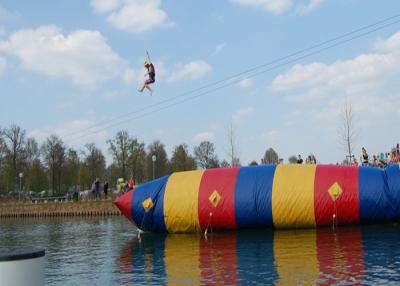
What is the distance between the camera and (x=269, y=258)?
1359cm

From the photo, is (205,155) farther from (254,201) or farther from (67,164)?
(254,201)

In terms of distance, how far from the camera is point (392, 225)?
64.0 feet

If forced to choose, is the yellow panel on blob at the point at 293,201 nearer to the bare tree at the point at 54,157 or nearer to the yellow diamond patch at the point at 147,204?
the yellow diamond patch at the point at 147,204

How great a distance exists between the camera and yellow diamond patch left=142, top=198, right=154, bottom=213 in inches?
798

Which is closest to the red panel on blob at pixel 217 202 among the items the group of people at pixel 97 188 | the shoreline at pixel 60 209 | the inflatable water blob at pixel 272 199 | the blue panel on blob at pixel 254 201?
the inflatable water blob at pixel 272 199

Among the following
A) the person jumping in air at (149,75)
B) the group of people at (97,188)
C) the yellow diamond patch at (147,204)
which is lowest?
the yellow diamond patch at (147,204)

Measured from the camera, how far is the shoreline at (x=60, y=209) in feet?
142

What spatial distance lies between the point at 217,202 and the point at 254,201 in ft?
4.52

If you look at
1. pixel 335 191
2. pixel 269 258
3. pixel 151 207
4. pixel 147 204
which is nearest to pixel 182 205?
pixel 151 207

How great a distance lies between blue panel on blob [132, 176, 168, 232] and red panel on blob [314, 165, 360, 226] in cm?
581

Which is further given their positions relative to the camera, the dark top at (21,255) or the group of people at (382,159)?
the group of people at (382,159)

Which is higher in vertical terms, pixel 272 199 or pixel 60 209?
pixel 272 199

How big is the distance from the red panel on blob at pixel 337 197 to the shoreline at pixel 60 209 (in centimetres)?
2553

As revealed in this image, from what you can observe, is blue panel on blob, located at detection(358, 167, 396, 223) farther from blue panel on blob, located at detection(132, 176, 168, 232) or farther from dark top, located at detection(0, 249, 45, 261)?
dark top, located at detection(0, 249, 45, 261)
